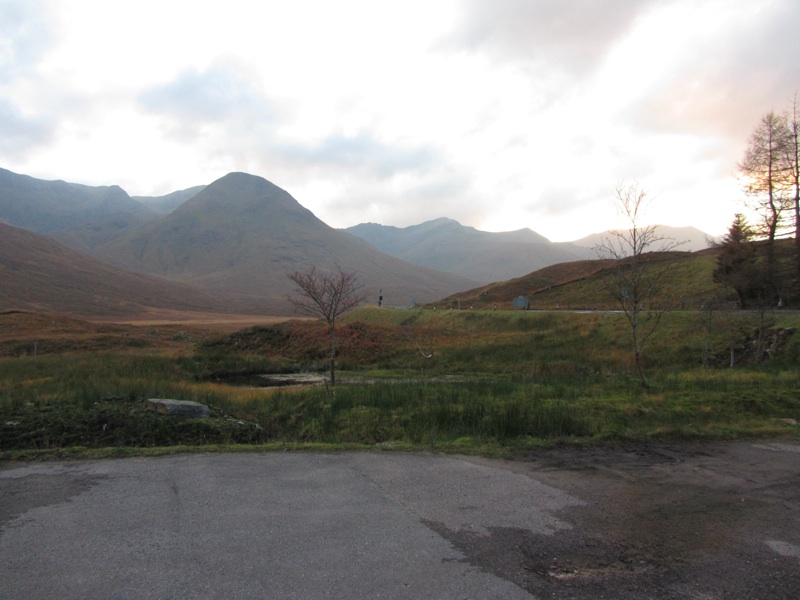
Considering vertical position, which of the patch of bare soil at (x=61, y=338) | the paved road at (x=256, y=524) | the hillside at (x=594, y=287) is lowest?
the patch of bare soil at (x=61, y=338)

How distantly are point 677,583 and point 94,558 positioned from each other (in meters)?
5.45

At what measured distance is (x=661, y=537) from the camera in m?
5.28

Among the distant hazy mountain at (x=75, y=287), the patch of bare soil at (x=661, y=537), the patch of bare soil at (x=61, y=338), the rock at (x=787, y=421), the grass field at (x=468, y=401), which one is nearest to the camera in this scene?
the patch of bare soil at (x=661, y=537)

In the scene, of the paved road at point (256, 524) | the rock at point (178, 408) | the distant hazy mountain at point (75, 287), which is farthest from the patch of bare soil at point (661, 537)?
the distant hazy mountain at point (75, 287)

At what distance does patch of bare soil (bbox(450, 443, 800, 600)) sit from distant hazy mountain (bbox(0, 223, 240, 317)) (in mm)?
129570

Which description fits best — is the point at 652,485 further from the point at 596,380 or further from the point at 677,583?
the point at 596,380

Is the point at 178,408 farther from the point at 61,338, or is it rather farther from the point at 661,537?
the point at 61,338

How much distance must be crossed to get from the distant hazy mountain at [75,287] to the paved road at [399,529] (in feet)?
413

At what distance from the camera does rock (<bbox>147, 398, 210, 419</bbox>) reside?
12398 mm

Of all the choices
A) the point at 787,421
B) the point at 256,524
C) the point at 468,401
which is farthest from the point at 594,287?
the point at 256,524

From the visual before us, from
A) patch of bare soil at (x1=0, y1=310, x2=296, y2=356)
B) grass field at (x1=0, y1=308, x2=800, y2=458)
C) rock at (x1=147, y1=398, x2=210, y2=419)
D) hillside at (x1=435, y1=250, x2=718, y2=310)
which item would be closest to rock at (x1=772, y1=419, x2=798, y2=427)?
grass field at (x1=0, y1=308, x2=800, y2=458)

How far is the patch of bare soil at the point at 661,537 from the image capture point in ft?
14.2

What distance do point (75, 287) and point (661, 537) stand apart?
17089 centimetres

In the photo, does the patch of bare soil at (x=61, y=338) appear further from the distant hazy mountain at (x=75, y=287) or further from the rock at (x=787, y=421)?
the distant hazy mountain at (x=75, y=287)
